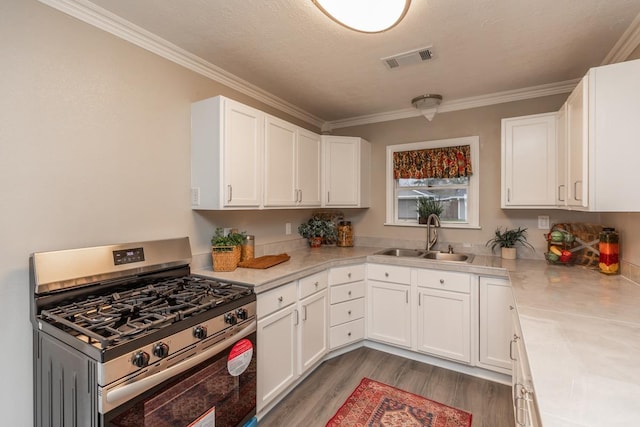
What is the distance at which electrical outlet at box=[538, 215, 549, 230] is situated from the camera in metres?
2.71

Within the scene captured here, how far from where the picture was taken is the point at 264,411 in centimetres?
202

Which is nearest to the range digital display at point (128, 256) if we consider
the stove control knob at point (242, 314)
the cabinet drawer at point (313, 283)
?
the stove control knob at point (242, 314)

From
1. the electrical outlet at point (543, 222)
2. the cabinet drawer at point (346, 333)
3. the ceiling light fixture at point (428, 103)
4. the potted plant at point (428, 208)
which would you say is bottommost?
the cabinet drawer at point (346, 333)

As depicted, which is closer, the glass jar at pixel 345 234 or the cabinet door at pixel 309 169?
the cabinet door at pixel 309 169

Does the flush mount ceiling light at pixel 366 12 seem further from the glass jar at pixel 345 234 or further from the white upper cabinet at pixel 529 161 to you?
the glass jar at pixel 345 234

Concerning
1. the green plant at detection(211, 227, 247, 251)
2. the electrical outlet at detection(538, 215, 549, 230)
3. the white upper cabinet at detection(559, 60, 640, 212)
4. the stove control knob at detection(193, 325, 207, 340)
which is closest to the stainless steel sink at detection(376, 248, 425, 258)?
the electrical outlet at detection(538, 215, 549, 230)

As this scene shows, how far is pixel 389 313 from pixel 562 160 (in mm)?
1846

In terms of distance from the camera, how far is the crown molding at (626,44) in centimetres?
176

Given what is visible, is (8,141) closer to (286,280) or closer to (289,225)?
(286,280)

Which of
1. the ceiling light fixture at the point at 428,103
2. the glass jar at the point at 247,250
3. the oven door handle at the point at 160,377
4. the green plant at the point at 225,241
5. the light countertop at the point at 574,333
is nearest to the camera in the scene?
the light countertop at the point at 574,333

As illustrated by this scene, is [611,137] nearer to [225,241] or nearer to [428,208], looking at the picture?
[428,208]

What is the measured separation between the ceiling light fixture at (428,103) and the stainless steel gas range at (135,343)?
2.36 meters

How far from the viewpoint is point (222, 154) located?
2.10 metres

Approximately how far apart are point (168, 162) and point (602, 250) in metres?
3.06
